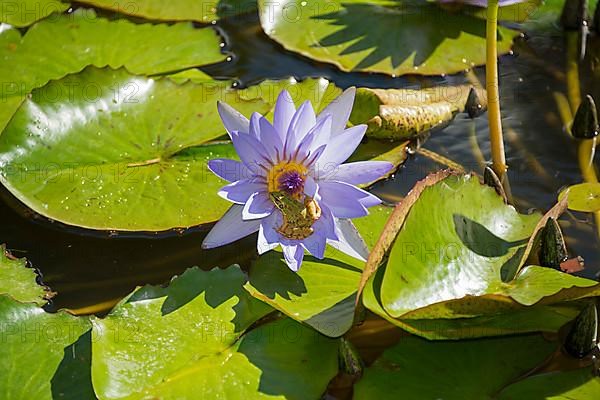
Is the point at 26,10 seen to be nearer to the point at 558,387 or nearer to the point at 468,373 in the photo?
the point at 468,373

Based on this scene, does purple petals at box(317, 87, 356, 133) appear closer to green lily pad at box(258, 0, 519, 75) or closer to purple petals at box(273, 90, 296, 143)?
purple petals at box(273, 90, 296, 143)

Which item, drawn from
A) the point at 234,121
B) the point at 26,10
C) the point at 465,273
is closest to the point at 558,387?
the point at 465,273

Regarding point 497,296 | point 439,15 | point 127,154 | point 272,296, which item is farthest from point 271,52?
point 497,296

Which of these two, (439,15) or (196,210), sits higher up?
(439,15)

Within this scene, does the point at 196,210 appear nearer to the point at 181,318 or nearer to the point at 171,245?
the point at 171,245

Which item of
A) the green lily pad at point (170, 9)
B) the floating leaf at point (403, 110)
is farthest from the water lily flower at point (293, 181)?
the green lily pad at point (170, 9)

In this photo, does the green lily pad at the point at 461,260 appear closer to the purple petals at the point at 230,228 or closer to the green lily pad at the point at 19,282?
the purple petals at the point at 230,228
